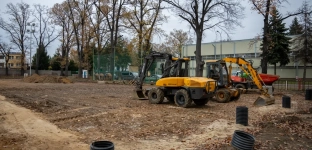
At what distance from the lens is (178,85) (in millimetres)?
13344

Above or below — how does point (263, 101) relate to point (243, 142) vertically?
above

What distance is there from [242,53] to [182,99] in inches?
1588

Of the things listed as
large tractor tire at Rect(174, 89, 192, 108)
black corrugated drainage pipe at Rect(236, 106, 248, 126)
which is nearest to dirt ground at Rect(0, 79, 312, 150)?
black corrugated drainage pipe at Rect(236, 106, 248, 126)

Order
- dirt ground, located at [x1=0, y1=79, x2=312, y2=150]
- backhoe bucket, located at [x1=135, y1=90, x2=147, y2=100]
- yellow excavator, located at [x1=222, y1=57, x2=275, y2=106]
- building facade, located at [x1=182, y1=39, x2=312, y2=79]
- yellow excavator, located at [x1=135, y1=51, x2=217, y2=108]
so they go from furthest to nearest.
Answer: building facade, located at [x1=182, y1=39, x2=312, y2=79] → backhoe bucket, located at [x1=135, y1=90, x2=147, y2=100] → yellow excavator, located at [x1=222, y1=57, x2=275, y2=106] → yellow excavator, located at [x1=135, y1=51, x2=217, y2=108] → dirt ground, located at [x1=0, y1=79, x2=312, y2=150]

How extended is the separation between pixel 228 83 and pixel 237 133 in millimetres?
10723

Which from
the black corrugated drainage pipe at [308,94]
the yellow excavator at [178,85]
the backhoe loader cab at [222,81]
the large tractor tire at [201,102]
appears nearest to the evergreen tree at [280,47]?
the black corrugated drainage pipe at [308,94]

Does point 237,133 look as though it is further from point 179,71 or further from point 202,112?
point 179,71

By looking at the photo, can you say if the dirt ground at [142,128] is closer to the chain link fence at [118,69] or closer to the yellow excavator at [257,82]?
the yellow excavator at [257,82]

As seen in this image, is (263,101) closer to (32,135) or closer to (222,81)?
(222,81)

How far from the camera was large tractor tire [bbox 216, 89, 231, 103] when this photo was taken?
15.8 meters

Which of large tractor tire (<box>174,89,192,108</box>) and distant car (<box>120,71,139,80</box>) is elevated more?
distant car (<box>120,71,139,80</box>)

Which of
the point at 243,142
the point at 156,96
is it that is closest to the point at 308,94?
the point at 156,96

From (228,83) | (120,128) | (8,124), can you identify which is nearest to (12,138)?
(8,124)

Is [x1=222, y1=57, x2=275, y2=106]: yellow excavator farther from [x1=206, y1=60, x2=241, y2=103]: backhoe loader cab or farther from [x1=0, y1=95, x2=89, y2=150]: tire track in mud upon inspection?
[x1=0, y1=95, x2=89, y2=150]: tire track in mud
